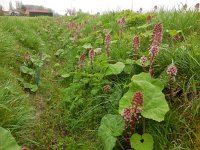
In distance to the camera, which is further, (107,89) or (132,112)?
(107,89)

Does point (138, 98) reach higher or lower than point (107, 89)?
higher

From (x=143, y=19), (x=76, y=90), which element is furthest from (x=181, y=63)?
(x=143, y=19)

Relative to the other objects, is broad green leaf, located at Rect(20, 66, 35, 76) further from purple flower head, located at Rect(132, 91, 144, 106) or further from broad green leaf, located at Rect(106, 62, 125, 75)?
purple flower head, located at Rect(132, 91, 144, 106)

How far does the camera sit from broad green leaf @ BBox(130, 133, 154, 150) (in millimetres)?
2205

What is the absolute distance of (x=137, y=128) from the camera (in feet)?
8.21

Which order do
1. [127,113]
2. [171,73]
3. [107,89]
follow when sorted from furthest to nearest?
[107,89]
[171,73]
[127,113]

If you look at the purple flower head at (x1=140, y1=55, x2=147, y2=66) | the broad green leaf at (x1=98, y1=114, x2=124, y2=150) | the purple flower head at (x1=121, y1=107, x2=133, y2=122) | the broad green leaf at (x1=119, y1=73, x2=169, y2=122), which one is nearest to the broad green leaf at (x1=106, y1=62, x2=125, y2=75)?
the purple flower head at (x1=140, y1=55, x2=147, y2=66)

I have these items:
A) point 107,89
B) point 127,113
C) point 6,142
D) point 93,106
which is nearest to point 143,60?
point 107,89

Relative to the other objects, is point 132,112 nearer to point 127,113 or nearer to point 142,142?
point 127,113

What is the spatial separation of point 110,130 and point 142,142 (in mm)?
308

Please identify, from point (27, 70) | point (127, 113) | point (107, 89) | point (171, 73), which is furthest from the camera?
point (27, 70)

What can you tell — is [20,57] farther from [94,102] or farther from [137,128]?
[137,128]

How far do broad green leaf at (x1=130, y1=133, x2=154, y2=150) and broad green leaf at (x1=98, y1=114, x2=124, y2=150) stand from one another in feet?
0.44

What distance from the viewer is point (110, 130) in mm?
2357
